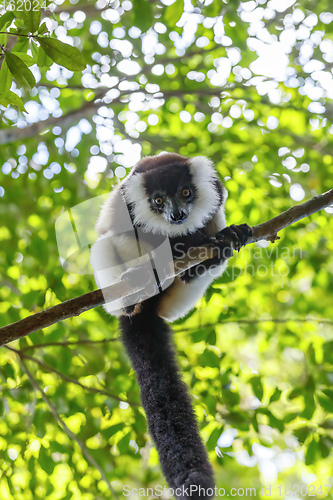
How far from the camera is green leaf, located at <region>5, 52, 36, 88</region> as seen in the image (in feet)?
6.41

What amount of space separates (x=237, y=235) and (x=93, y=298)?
4.03ft

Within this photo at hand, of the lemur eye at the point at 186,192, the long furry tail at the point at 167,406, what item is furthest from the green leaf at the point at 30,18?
the long furry tail at the point at 167,406

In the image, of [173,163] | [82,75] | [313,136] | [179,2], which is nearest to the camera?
[179,2]

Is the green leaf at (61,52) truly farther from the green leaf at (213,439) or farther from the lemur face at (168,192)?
the green leaf at (213,439)

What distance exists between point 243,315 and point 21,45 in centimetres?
288

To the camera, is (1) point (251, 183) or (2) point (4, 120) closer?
(1) point (251, 183)

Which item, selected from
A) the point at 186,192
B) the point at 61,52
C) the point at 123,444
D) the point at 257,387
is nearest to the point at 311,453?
the point at 257,387

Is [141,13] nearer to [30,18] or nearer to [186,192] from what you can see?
[30,18]

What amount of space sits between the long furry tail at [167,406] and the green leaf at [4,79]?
197 centimetres

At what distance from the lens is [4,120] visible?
17.6ft

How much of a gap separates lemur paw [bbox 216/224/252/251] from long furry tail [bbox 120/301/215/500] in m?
0.93

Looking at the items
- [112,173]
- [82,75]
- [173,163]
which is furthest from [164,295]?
[82,75]

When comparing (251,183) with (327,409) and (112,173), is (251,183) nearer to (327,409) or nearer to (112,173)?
(112,173)

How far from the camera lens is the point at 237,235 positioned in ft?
10.2
